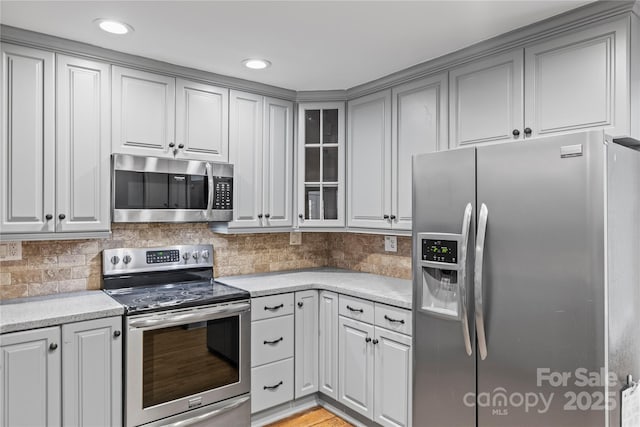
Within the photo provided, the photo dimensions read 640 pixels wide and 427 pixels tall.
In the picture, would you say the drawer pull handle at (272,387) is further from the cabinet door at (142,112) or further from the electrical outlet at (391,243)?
the cabinet door at (142,112)

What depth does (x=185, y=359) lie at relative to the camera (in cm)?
246

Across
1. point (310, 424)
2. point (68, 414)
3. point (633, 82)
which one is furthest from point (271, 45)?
point (310, 424)

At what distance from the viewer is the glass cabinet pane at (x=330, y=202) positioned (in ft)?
10.9

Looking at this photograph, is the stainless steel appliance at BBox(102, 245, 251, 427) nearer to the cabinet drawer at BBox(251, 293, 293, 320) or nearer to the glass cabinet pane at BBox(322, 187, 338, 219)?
the cabinet drawer at BBox(251, 293, 293, 320)

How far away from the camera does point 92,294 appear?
2545 millimetres

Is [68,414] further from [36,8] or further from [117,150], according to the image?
[36,8]

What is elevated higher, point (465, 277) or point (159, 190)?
point (159, 190)

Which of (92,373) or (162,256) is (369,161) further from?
(92,373)

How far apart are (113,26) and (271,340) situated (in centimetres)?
210

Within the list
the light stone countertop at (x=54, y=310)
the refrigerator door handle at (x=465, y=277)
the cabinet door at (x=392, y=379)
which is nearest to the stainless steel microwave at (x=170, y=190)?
the light stone countertop at (x=54, y=310)

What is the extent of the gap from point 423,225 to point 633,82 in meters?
1.13

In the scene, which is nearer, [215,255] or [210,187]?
[210,187]

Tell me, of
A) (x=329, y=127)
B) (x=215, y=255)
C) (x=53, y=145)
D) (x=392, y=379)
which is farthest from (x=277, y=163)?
(x=392, y=379)

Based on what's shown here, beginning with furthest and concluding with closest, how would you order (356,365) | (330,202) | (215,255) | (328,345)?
(330,202)
(215,255)
(328,345)
(356,365)
